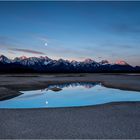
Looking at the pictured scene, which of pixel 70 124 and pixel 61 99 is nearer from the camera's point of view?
pixel 70 124

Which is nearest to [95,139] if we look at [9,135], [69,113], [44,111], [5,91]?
[9,135]

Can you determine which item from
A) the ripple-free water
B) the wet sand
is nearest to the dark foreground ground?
the wet sand

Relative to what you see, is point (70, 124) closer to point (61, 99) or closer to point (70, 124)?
point (70, 124)

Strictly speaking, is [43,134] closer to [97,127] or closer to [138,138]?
[97,127]

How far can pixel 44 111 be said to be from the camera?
15383mm

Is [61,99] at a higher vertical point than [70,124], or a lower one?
lower

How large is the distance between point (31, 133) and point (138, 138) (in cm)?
473

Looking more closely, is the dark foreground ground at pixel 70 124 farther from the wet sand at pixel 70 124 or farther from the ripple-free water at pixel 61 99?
the ripple-free water at pixel 61 99

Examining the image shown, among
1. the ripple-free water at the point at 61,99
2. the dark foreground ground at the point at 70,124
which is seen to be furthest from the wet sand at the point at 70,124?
the ripple-free water at the point at 61,99

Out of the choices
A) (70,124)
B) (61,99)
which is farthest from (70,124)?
(61,99)

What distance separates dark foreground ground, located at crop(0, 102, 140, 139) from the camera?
10.3 meters

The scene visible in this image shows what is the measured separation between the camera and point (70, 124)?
11.9 meters

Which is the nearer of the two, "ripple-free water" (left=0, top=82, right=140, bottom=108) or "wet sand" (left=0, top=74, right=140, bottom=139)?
"wet sand" (left=0, top=74, right=140, bottom=139)

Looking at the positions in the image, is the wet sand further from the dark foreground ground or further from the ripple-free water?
the ripple-free water
